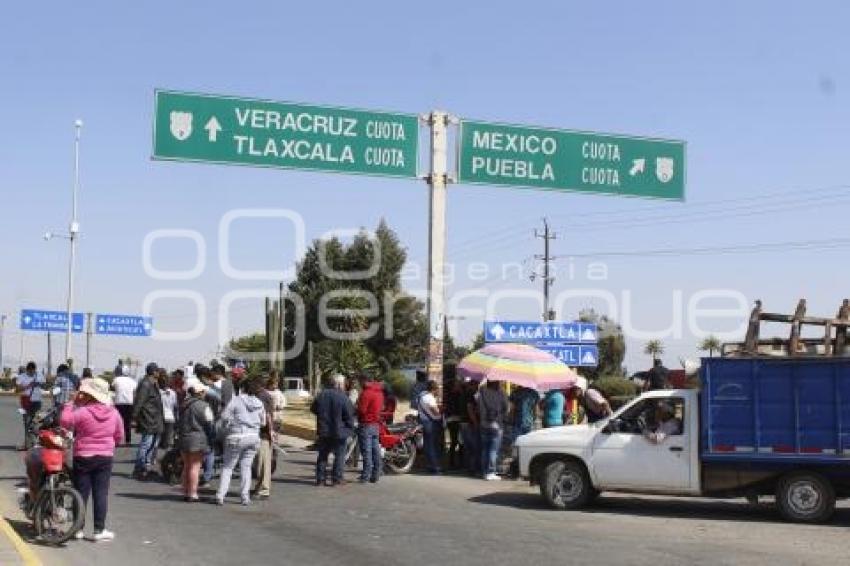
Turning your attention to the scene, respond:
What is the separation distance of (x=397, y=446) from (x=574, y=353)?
8.65m

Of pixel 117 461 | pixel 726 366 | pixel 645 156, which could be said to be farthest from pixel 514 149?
pixel 117 461

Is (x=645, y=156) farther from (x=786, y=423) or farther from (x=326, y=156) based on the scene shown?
(x=786, y=423)

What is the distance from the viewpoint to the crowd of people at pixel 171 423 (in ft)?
33.7

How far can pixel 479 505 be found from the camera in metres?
14.1

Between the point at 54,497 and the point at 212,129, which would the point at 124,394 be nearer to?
the point at 212,129

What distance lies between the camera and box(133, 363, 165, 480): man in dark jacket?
15750 mm

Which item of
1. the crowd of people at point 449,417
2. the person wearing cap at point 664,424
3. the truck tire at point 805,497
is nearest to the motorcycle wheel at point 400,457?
the crowd of people at point 449,417

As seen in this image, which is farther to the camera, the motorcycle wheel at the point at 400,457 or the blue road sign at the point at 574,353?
the blue road sign at the point at 574,353

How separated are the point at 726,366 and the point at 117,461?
35.4 ft

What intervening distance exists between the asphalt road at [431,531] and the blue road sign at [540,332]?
959 centimetres

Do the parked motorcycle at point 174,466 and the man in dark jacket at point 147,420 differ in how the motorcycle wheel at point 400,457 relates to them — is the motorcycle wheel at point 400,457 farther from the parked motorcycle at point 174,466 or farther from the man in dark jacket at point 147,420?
the man in dark jacket at point 147,420

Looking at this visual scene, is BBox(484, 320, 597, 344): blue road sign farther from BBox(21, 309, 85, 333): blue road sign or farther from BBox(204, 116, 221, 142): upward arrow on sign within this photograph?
BBox(21, 309, 85, 333): blue road sign

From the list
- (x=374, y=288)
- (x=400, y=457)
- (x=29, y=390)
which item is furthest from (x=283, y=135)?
(x=374, y=288)

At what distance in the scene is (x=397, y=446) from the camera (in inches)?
702
